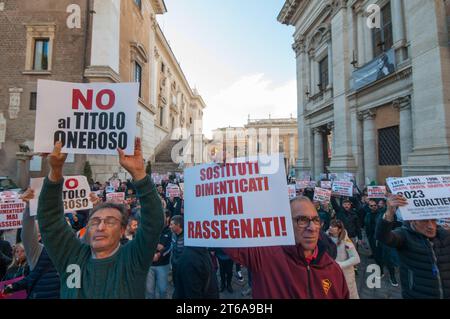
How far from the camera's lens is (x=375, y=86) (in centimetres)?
1240

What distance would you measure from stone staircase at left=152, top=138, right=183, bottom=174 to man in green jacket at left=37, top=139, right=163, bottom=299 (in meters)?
21.2

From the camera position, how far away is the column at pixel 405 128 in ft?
34.2

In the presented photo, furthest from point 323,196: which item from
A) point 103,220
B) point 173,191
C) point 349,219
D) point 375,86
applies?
point 375,86

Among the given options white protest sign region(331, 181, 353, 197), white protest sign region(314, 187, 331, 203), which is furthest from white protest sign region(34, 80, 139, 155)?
white protest sign region(331, 181, 353, 197)

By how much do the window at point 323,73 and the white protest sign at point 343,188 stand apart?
12.9m

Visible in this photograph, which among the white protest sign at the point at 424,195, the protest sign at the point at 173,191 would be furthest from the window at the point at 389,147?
the white protest sign at the point at 424,195

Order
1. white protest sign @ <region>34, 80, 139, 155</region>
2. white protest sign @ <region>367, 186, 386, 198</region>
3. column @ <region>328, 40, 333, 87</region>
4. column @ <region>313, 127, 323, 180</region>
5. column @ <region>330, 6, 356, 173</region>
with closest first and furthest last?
white protest sign @ <region>34, 80, 139, 155</region> < white protest sign @ <region>367, 186, 386, 198</region> < column @ <region>330, 6, 356, 173</region> < column @ <region>328, 40, 333, 87</region> < column @ <region>313, 127, 323, 180</region>

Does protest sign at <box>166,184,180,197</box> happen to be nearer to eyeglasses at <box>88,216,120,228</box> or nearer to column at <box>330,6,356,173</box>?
eyeglasses at <box>88,216,120,228</box>

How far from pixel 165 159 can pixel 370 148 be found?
64.5 ft

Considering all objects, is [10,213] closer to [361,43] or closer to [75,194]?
[75,194]

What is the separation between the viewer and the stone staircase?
76.1 feet

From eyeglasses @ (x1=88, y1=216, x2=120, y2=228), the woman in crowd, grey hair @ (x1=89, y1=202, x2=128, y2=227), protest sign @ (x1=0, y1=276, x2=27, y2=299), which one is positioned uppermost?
grey hair @ (x1=89, y1=202, x2=128, y2=227)

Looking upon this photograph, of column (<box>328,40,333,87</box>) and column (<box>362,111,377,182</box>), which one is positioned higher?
column (<box>328,40,333,87</box>)
